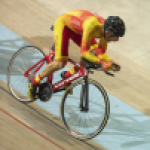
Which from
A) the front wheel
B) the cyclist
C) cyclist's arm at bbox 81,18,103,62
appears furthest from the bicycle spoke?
cyclist's arm at bbox 81,18,103,62

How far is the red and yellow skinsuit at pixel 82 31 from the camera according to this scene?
2.10m

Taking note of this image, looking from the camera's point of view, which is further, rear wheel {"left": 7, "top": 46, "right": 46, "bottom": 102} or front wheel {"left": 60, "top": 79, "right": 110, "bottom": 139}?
rear wheel {"left": 7, "top": 46, "right": 46, "bottom": 102}

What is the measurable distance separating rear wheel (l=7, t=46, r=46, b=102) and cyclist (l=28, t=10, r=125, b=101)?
64 centimetres

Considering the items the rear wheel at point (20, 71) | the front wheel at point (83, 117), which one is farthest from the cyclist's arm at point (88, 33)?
the rear wheel at point (20, 71)

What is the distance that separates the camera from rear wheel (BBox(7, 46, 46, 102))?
3080 mm

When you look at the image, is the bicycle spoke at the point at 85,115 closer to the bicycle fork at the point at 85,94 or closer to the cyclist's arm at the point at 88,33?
the bicycle fork at the point at 85,94

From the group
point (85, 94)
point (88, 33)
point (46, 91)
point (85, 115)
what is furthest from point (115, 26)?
point (85, 115)

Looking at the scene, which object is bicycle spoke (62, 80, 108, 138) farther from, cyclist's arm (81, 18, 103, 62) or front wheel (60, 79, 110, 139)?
cyclist's arm (81, 18, 103, 62)

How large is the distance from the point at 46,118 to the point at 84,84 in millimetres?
898

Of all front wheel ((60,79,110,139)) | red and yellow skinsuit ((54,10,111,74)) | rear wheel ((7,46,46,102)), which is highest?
red and yellow skinsuit ((54,10,111,74))

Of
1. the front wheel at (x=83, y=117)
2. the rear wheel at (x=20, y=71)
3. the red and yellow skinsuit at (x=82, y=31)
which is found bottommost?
the front wheel at (x=83, y=117)

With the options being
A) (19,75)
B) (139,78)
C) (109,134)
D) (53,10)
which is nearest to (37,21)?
(53,10)

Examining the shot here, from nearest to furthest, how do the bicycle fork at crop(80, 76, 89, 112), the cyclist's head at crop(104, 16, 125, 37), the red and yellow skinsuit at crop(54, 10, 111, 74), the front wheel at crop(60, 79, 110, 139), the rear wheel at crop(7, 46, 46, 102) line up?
the cyclist's head at crop(104, 16, 125, 37)
the red and yellow skinsuit at crop(54, 10, 111, 74)
the bicycle fork at crop(80, 76, 89, 112)
the front wheel at crop(60, 79, 110, 139)
the rear wheel at crop(7, 46, 46, 102)

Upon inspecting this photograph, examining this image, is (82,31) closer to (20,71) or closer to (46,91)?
(46,91)
